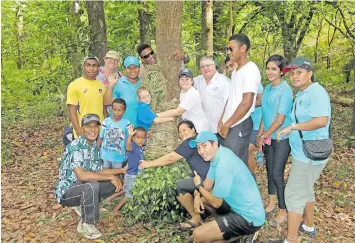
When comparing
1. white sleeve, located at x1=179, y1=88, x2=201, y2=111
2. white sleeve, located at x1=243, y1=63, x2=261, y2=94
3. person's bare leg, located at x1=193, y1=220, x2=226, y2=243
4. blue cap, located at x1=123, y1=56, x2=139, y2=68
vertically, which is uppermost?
blue cap, located at x1=123, y1=56, x2=139, y2=68

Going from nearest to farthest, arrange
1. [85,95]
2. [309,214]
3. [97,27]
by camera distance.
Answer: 1. [309,214]
2. [85,95]
3. [97,27]

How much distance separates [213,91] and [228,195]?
1719 mm

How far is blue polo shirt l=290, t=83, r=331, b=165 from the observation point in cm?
422

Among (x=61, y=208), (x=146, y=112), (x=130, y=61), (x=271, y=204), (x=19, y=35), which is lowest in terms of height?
(x=61, y=208)

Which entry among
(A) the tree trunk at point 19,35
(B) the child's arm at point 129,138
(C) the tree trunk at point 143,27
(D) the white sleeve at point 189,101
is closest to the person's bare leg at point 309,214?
(D) the white sleeve at point 189,101

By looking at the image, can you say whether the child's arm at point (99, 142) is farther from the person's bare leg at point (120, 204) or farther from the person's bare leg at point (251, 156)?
the person's bare leg at point (251, 156)

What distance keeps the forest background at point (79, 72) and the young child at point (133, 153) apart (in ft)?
1.82

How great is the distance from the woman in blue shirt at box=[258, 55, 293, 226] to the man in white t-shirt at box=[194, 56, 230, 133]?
623 millimetres

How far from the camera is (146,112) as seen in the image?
5324mm

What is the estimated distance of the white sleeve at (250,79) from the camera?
4.35 meters

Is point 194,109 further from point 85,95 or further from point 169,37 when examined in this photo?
point 85,95

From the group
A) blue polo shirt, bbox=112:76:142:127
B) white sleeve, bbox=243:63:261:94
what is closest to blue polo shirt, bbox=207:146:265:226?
white sleeve, bbox=243:63:261:94

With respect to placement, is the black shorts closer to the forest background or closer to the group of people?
the group of people

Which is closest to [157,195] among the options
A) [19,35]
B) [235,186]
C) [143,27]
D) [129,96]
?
[235,186]
